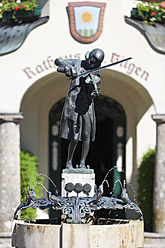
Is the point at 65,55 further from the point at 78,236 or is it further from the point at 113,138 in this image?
the point at 78,236

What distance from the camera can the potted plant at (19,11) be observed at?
13672 mm

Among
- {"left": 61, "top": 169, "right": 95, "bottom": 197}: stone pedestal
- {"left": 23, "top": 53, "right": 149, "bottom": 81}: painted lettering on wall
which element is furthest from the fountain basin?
{"left": 23, "top": 53, "right": 149, "bottom": 81}: painted lettering on wall

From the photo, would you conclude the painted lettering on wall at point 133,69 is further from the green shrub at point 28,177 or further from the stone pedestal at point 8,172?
→ the green shrub at point 28,177

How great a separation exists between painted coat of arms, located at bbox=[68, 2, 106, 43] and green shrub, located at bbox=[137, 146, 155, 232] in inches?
107

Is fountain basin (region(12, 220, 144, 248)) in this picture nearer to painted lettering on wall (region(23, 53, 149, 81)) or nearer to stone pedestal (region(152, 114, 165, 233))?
stone pedestal (region(152, 114, 165, 233))

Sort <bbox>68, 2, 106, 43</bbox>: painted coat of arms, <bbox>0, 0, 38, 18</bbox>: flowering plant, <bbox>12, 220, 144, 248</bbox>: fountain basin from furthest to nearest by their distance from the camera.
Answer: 1. <bbox>0, 0, 38, 18</bbox>: flowering plant
2. <bbox>68, 2, 106, 43</bbox>: painted coat of arms
3. <bbox>12, 220, 144, 248</bbox>: fountain basin

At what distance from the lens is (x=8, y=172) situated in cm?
1339

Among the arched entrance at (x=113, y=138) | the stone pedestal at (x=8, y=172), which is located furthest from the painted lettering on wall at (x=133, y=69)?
the stone pedestal at (x=8, y=172)

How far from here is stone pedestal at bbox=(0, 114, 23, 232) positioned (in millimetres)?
13359

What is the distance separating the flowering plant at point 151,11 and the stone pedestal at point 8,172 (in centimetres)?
301

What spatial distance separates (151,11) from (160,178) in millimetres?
3127

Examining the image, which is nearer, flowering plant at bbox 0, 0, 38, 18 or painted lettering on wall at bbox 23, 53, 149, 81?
painted lettering on wall at bbox 23, 53, 149, 81

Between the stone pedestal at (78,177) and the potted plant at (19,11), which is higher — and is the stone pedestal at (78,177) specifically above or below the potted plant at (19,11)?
below

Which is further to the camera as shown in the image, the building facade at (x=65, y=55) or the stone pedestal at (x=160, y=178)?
the stone pedestal at (x=160, y=178)
